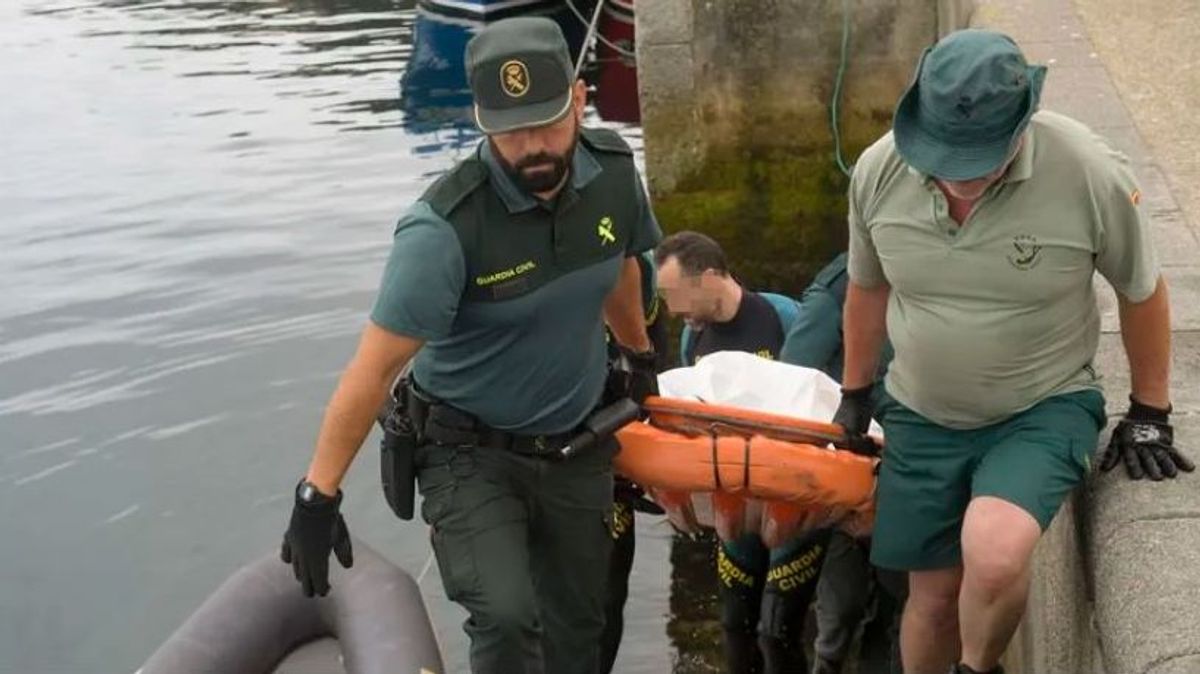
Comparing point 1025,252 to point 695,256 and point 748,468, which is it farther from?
point 695,256

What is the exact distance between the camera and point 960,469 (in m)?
3.69

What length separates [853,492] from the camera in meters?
4.35

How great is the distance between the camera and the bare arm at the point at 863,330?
3955 mm

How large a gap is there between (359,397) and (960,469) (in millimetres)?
1507

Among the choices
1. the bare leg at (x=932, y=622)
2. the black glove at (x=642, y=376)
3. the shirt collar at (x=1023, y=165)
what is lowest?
the bare leg at (x=932, y=622)

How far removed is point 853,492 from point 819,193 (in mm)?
4880

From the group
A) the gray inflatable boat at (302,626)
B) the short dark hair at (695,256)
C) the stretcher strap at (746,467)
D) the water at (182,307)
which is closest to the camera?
the stretcher strap at (746,467)

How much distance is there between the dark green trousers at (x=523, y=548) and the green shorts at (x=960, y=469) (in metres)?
0.92

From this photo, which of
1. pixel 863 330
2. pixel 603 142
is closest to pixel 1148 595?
pixel 863 330

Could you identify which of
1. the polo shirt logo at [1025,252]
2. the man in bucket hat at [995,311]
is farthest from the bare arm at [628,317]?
the polo shirt logo at [1025,252]

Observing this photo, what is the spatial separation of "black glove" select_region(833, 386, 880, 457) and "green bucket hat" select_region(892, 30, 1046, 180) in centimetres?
105

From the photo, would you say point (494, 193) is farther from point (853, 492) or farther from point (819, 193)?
point (819, 193)

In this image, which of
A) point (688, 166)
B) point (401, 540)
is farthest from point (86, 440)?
point (688, 166)

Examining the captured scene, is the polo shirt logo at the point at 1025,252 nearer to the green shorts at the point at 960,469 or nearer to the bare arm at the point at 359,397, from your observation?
the green shorts at the point at 960,469
